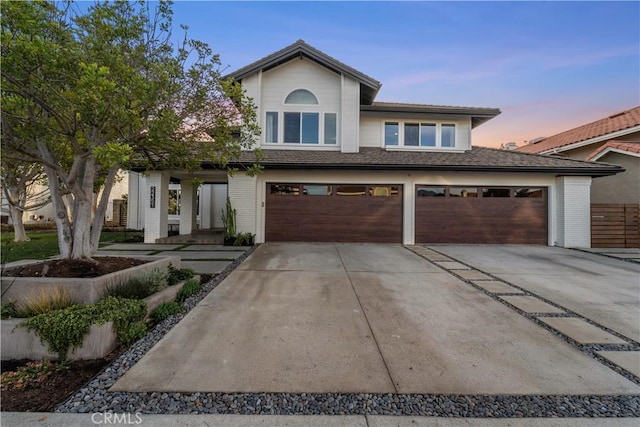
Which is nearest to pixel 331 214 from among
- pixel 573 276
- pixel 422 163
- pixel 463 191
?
pixel 422 163

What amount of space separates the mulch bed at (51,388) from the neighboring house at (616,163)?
1530 cm

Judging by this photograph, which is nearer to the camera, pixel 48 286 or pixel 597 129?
pixel 48 286

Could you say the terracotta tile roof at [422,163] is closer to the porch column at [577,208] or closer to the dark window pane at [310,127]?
the porch column at [577,208]

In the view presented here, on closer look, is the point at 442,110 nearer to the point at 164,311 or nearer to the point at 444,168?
the point at 444,168

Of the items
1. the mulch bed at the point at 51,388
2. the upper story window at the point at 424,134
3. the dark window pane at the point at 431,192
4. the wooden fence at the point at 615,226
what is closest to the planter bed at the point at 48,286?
the mulch bed at the point at 51,388

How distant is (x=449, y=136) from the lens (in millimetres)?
13375

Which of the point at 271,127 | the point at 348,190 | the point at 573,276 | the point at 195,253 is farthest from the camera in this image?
the point at 271,127

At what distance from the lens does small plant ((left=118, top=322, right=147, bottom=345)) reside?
10.8 feet

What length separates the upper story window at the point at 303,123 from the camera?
12.4 meters

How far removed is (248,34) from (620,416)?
474 inches

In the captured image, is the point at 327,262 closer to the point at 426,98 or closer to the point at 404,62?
the point at 404,62

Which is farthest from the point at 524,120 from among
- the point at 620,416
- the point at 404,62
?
the point at 620,416

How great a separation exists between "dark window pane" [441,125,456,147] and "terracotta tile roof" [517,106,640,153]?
7815 mm

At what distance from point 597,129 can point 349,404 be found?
21.2m
